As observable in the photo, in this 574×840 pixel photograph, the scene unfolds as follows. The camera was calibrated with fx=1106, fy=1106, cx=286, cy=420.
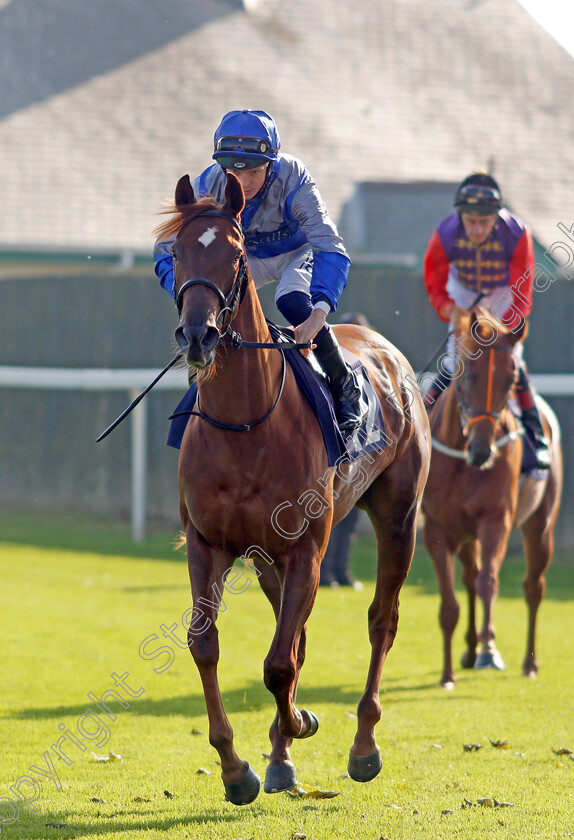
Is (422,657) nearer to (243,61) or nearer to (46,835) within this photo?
(46,835)

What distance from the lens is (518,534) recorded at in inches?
456

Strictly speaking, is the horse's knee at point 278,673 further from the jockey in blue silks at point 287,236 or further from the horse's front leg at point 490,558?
the horse's front leg at point 490,558

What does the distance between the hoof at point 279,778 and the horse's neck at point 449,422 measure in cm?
325

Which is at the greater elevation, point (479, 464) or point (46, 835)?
point (479, 464)

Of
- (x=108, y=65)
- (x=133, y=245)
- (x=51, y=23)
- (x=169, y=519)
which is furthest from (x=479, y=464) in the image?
(x=51, y=23)

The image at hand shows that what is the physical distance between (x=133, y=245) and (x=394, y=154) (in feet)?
18.2

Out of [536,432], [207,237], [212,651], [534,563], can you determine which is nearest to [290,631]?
[212,651]

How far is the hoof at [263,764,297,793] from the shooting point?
14.5 ft

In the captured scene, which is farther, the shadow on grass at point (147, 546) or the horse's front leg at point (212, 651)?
the shadow on grass at point (147, 546)

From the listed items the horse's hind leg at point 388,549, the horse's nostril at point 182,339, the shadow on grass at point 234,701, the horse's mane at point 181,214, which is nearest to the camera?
the horse's nostril at point 182,339

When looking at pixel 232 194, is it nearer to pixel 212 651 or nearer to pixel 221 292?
pixel 221 292

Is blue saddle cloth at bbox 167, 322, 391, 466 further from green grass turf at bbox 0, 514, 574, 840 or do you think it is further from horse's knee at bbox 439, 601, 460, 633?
horse's knee at bbox 439, 601, 460, 633

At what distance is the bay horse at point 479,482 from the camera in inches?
273

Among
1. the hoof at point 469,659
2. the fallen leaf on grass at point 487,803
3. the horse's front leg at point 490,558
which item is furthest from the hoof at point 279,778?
the hoof at point 469,659
